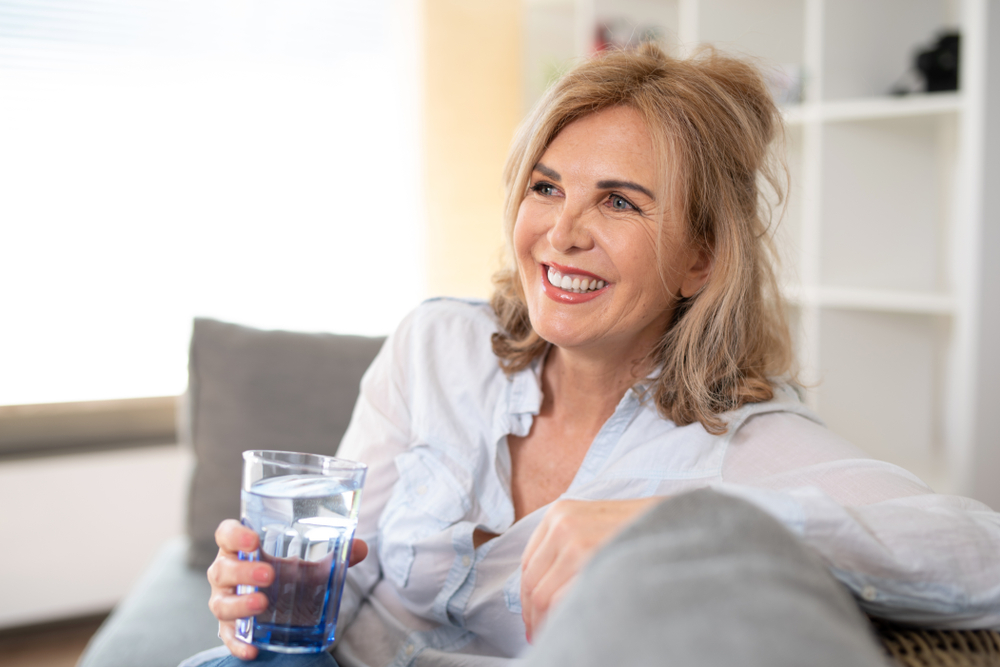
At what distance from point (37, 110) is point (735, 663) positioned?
269 cm

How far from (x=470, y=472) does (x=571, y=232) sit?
388mm

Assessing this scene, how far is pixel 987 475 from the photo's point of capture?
1801 mm

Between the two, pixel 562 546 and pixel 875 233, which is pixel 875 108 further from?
pixel 562 546

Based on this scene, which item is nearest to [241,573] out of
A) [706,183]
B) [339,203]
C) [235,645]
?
[235,645]

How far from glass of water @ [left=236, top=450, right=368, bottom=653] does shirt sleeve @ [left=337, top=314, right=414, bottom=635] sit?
39cm

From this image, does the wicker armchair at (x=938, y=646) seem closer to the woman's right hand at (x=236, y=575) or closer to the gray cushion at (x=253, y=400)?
the woman's right hand at (x=236, y=575)

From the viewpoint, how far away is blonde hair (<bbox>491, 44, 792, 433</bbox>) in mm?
1113

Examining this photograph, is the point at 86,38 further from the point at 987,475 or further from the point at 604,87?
the point at 987,475

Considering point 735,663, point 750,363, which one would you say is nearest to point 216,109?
point 750,363

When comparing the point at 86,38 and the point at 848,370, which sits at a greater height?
the point at 86,38

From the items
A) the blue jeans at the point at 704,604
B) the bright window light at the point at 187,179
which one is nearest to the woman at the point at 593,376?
the blue jeans at the point at 704,604

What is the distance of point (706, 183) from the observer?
113 cm

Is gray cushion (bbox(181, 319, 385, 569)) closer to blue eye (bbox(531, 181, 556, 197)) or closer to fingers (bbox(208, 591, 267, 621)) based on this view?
blue eye (bbox(531, 181, 556, 197))

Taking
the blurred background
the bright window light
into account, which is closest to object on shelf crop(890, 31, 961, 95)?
the blurred background
